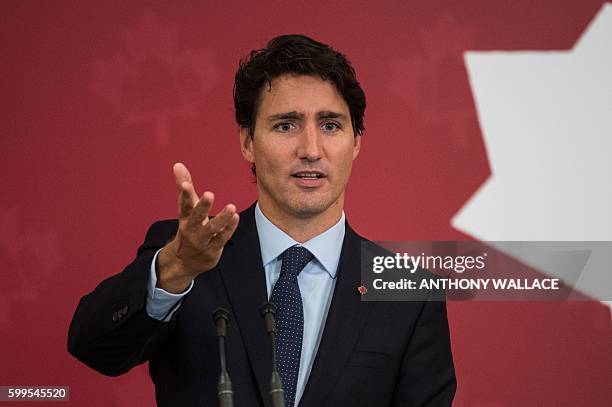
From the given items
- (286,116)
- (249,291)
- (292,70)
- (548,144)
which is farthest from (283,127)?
(548,144)

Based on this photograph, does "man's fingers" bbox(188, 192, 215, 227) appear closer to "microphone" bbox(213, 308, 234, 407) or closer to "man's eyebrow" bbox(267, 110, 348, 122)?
"microphone" bbox(213, 308, 234, 407)

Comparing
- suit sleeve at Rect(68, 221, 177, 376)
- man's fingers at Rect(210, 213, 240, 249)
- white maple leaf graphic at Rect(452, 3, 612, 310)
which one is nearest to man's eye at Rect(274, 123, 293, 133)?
suit sleeve at Rect(68, 221, 177, 376)

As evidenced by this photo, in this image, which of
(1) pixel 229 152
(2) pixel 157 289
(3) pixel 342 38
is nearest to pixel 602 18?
(3) pixel 342 38

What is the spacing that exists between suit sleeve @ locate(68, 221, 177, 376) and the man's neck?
36cm

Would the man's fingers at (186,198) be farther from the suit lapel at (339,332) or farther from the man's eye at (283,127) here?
the man's eye at (283,127)

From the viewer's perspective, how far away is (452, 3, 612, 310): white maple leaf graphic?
118 inches

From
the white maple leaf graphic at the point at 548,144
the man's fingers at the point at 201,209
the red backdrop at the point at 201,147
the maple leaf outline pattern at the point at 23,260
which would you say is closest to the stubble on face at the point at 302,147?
the man's fingers at the point at 201,209

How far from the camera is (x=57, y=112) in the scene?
3.02 m

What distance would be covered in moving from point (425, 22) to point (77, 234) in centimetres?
128

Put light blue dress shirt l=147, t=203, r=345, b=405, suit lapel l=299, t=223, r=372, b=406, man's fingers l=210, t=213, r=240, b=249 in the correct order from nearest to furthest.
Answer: man's fingers l=210, t=213, r=240, b=249, suit lapel l=299, t=223, r=372, b=406, light blue dress shirt l=147, t=203, r=345, b=405

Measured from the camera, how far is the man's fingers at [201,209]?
4.92 ft

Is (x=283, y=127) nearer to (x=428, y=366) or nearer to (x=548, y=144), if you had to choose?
(x=428, y=366)

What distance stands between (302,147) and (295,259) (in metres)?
0.25

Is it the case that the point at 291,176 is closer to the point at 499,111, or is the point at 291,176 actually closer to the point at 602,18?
the point at 499,111
